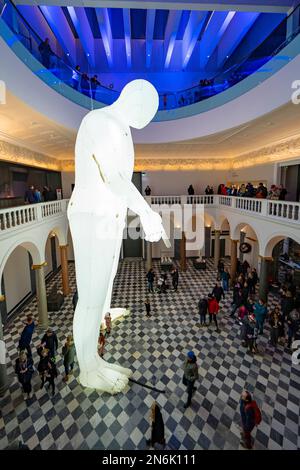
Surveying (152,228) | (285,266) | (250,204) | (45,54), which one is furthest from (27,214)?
(285,266)

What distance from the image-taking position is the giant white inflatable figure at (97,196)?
4766mm

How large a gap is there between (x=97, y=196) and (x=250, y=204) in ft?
24.9

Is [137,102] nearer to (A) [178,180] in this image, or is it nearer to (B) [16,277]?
(B) [16,277]

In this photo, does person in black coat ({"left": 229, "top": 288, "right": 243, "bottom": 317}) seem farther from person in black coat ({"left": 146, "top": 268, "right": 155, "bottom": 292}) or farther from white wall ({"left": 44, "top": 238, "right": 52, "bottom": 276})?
white wall ({"left": 44, "top": 238, "right": 52, "bottom": 276})

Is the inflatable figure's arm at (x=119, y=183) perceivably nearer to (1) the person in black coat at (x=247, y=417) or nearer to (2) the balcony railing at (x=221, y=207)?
(1) the person in black coat at (x=247, y=417)

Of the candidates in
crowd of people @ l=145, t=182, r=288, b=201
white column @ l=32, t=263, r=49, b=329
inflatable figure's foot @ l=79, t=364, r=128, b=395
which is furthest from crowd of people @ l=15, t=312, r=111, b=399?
crowd of people @ l=145, t=182, r=288, b=201

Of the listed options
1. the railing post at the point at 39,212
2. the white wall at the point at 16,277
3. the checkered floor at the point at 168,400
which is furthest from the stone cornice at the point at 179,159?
the checkered floor at the point at 168,400

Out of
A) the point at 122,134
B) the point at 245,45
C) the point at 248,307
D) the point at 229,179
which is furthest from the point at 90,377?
the point at 245,45

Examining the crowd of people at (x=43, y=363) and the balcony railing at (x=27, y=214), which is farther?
the balcony railing at (x=27, y=214)

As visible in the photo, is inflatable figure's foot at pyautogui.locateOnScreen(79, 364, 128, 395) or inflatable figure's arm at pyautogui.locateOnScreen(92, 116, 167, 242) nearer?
inflatable figure's arm at pyautogui.locateOnScreen(92, 116, 167, 242)

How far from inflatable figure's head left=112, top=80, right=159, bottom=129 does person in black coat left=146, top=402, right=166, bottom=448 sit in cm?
544

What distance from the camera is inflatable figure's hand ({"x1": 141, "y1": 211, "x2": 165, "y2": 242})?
155 inches

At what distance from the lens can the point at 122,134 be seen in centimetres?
508

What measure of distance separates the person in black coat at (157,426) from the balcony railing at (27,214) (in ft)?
17.2
